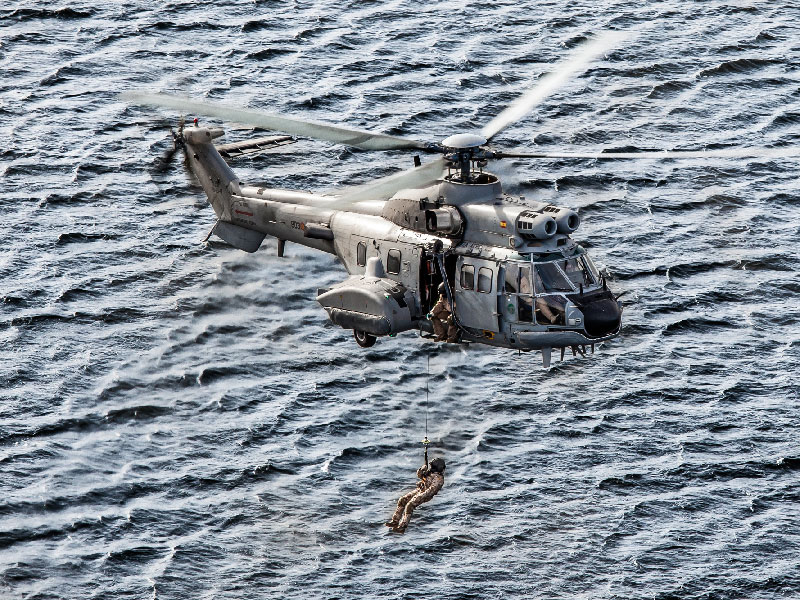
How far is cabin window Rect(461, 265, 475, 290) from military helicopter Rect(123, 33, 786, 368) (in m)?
0.04

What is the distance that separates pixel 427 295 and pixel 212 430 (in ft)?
78.8

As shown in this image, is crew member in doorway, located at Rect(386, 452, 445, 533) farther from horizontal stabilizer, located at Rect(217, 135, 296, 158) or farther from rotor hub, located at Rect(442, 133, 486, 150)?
horizontal stabilizer, located at Rect(217, 135, 296, 158)

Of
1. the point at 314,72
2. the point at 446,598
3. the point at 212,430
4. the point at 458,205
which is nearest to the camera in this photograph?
the point at 458,205

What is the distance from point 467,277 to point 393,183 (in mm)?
5186

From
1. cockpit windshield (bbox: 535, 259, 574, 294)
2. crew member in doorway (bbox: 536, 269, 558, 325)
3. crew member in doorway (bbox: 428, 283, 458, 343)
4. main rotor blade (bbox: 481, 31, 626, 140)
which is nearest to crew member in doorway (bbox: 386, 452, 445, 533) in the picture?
crew member in doorway (bbox: 428, 283, 458, 343)

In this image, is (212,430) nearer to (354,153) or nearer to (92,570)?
(92,570)

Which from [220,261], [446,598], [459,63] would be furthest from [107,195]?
[446,598]

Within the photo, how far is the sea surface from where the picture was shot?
80750 mm

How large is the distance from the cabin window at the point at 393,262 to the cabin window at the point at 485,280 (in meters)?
4.20

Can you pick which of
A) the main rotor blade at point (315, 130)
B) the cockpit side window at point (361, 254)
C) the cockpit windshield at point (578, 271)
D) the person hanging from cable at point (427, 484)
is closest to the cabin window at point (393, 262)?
the cockpit side window at point (361, 254)

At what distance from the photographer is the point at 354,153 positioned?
110 metres

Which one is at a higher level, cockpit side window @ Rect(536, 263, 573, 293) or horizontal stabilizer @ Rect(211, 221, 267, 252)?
cockpit side window @ Rect(536, 263, 573, 293)

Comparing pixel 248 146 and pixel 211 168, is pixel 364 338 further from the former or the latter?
pixel 211 168

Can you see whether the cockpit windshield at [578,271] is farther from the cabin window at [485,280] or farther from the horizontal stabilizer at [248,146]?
the horizontal stabilizer at [248,146]
